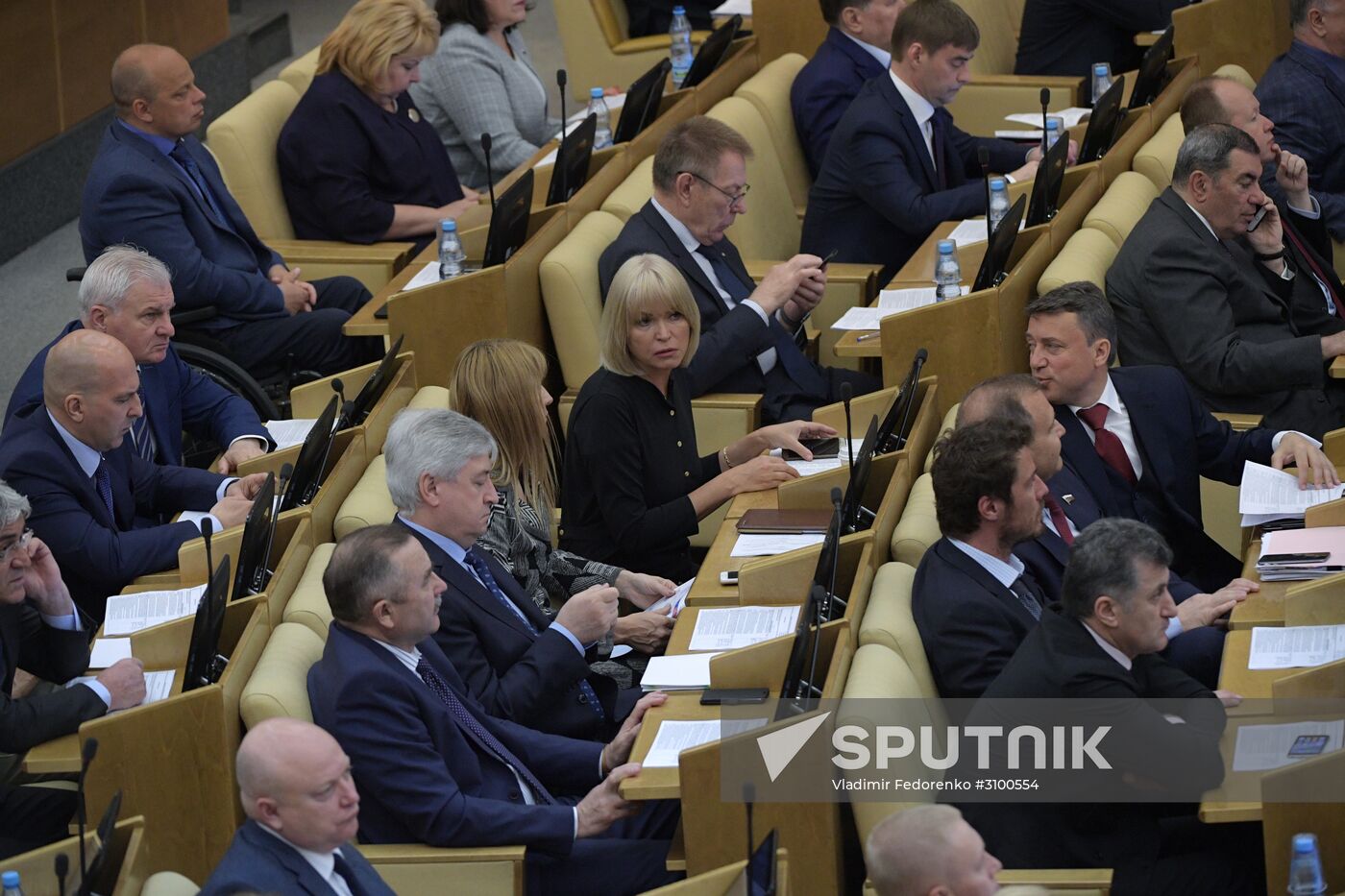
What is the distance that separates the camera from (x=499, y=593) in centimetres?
368

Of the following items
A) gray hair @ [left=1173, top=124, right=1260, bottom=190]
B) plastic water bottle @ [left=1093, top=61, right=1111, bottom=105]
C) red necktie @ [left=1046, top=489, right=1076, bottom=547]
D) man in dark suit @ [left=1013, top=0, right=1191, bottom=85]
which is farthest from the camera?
man in dark suit @ [left=1013, top=0, right=1191, bottom=85]

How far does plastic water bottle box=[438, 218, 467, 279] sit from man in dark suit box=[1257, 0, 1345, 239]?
8.35ft

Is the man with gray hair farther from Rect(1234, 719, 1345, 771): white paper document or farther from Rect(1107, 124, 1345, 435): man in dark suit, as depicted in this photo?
Rect(1234, 719, 1345, 771): white paper document

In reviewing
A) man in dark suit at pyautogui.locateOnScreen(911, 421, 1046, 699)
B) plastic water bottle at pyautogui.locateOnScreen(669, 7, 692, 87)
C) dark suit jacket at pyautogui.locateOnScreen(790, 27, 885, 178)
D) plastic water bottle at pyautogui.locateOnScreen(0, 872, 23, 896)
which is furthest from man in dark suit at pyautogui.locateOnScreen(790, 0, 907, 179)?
plastic water bottle at pyautogui.locateOnScreen(0, 872, 23, 896)

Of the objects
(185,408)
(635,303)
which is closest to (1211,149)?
(635,303)

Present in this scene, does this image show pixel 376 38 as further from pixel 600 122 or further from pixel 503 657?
pixel 503 657

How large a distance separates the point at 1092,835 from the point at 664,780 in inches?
28.3

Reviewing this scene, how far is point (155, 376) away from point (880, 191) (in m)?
2.21

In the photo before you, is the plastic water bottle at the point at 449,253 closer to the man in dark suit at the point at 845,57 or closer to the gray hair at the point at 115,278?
the gray hair at the point at 115,278

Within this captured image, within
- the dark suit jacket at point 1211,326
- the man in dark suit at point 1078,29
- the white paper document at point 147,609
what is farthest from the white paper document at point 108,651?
the man in dark suit at point 1078,29


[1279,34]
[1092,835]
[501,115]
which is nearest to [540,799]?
[1092,835]

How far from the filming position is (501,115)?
260 inches

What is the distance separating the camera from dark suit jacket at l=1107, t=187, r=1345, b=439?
15.2ft

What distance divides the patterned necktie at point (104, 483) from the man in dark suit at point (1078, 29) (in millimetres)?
4290
